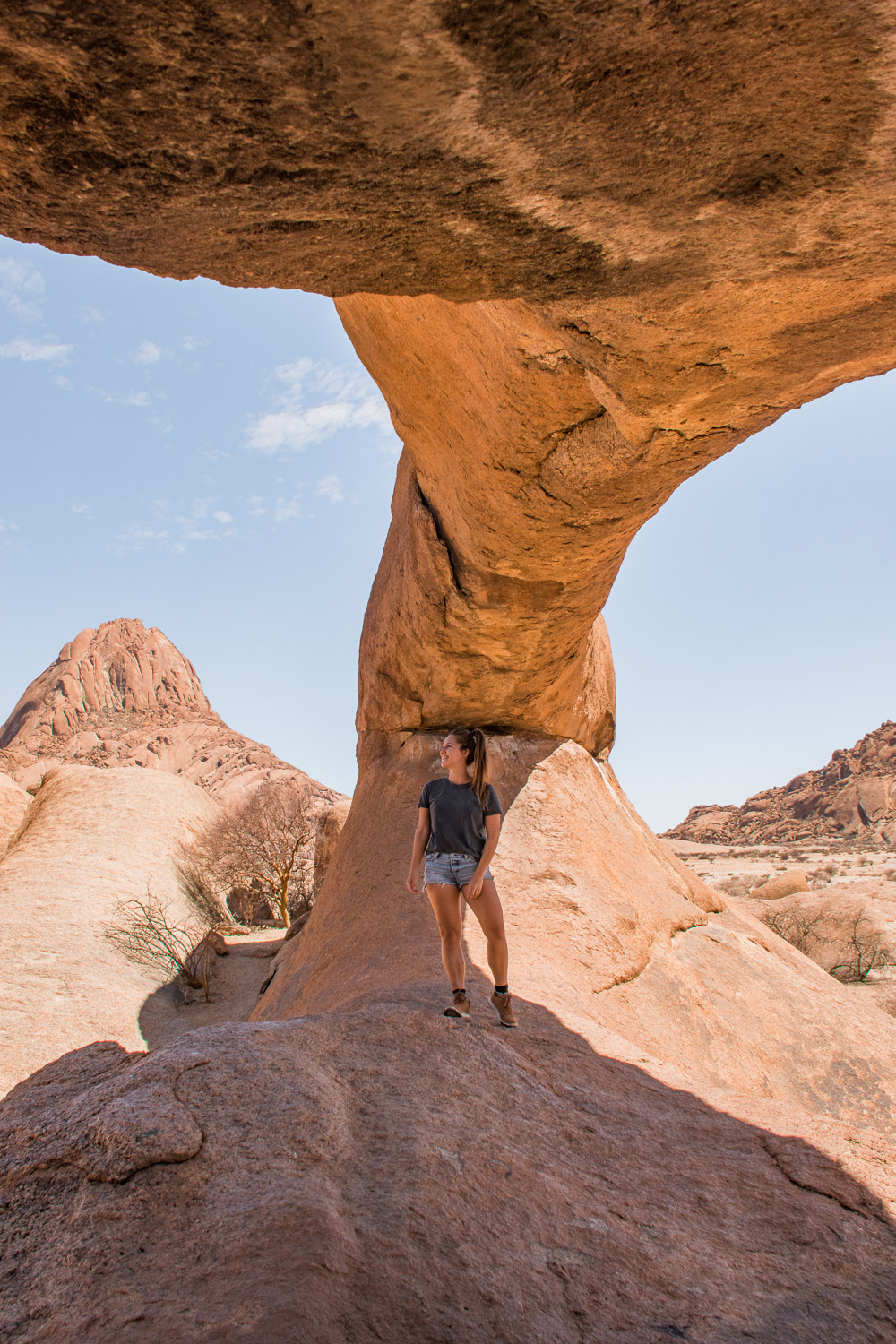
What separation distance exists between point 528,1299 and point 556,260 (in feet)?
8.30

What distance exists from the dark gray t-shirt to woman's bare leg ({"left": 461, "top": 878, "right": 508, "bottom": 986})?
0.18m

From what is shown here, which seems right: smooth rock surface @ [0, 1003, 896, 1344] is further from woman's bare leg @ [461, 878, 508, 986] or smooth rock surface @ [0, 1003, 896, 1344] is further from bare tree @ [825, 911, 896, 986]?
bare tree @ [825, 911, 896, 986]

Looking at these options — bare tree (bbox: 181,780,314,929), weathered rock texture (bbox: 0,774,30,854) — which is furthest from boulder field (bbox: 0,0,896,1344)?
weathered rock texture (bbox: 0,774,30,854)

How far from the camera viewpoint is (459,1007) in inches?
137

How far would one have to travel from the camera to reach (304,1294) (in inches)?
67.4

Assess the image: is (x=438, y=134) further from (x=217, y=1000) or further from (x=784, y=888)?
(x=784, y=888)

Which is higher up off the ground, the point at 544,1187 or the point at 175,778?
the point at 175,778

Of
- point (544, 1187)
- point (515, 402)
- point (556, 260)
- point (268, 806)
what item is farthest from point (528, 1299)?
point (268, 806)

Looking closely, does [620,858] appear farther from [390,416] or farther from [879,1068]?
[390,416]

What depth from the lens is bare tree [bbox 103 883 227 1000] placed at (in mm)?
12156

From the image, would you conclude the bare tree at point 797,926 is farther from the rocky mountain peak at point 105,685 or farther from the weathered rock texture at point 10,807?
the rocky mountain peak at point 105,685

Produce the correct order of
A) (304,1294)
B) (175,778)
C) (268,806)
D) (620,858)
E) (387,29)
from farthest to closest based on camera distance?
(175,778), (268,806), (620,858), (304,1294), (387,29)

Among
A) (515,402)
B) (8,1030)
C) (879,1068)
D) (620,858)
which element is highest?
(515,402)

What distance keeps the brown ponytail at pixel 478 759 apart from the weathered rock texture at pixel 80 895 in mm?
7206
